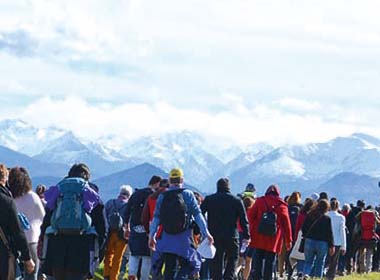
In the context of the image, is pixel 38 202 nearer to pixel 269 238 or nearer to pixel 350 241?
pixel 269 238

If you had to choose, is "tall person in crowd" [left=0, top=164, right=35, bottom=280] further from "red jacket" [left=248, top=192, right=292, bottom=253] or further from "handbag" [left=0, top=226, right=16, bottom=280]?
"red jacket" [left=248, top=192, right=292, bottom=253]

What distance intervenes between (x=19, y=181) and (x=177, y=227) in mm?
2484

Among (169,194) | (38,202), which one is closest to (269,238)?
(169,194)

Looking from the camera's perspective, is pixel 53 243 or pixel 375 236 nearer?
pixel 53 243

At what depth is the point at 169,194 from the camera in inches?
607

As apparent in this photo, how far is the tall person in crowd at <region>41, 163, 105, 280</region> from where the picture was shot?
1347 centimetres

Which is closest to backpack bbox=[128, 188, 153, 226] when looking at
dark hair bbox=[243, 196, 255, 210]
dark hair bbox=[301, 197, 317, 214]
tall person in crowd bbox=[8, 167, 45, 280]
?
tall person in crowd bbox=[8, 167, 45, 280]

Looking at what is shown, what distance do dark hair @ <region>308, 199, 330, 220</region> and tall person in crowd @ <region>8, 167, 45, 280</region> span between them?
753 centimetres

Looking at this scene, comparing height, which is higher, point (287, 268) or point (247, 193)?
point (247, 193)

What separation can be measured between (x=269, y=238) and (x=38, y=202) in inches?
219

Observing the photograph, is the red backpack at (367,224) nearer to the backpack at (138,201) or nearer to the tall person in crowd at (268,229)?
the tall person in crowd at (268,229)

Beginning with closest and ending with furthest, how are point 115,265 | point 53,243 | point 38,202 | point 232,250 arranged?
point 53,243 < point 38,202 < point 232,250 < point 115,265

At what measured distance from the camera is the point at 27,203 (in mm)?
14797

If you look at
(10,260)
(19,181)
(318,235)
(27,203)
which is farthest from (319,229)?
(10,260)
